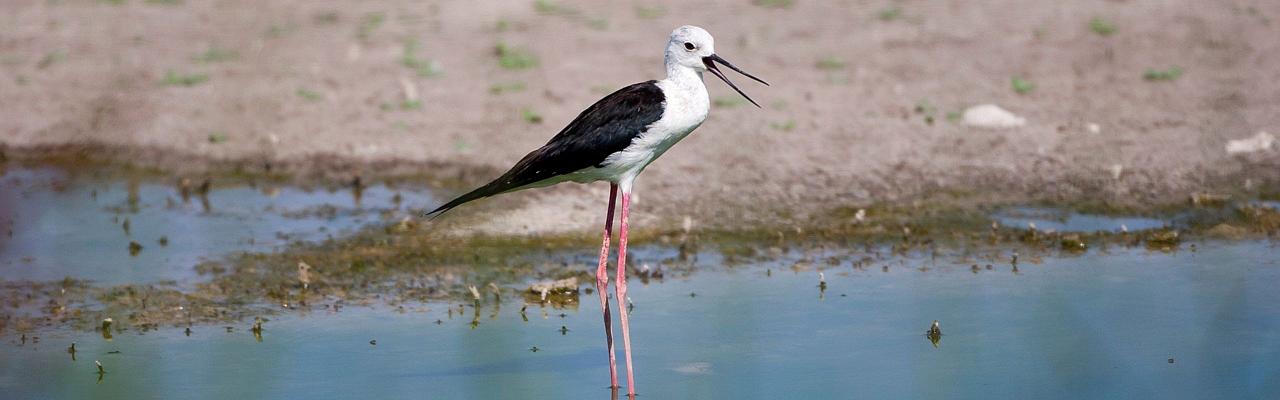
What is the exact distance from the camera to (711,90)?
33.2ft

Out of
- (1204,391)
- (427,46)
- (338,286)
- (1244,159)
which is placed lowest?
(1204,391)

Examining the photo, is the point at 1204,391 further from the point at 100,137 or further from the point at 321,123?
the point at 100,137

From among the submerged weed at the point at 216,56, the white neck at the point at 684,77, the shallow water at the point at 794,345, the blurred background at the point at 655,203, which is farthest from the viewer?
the submerged weed at the point at 216,56

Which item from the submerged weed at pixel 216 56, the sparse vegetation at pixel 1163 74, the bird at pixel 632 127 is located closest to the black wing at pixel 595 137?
the bird at pixel 632 127

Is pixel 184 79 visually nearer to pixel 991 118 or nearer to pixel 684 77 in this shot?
pixel 991 118

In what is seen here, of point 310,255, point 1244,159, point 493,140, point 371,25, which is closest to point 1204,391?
point 1244,159

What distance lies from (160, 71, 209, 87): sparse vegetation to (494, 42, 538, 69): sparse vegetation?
2029 mm

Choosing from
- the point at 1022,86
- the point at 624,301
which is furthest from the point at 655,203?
the point at 1022,86

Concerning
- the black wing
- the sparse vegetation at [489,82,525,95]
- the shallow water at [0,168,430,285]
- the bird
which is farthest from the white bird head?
the sparse vegetation at [489,82,525,95]

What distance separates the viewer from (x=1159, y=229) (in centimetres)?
754

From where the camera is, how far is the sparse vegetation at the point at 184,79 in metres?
10.8

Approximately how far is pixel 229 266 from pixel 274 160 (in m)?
2.04

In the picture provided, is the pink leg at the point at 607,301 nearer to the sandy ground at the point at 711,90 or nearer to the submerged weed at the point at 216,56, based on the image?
the sandy ground at the point at 711,90

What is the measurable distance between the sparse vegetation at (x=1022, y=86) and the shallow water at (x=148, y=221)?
3.77 m
